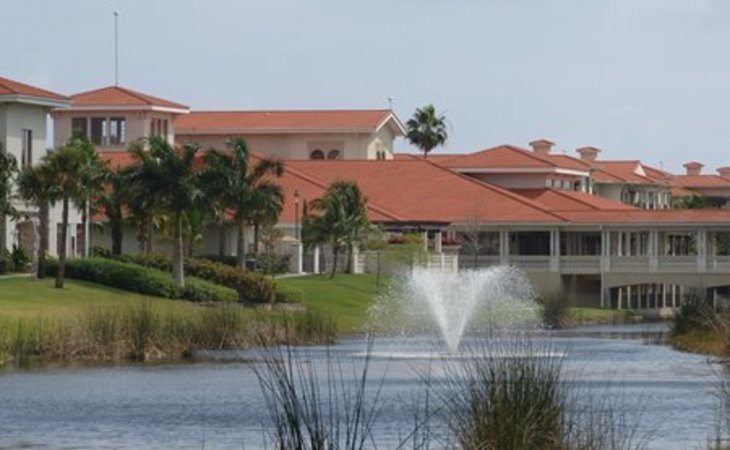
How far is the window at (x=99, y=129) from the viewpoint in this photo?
109 metres

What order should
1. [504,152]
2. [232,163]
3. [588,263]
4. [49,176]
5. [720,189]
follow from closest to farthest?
[49,176]
[232,163]
[588,263]
[504,152]
[720,189]

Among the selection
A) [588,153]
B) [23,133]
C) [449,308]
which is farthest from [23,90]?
[588,153]

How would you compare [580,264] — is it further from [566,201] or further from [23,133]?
[23,133]

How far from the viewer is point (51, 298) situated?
62.7 metres

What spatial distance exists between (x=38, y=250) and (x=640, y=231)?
49026mm

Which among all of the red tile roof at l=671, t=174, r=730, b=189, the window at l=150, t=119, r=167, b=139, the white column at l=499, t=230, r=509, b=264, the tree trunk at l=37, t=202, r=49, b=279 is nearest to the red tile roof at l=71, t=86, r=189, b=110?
the window at l=150, t=119, r=167, b=139

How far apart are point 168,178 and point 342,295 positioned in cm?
1109

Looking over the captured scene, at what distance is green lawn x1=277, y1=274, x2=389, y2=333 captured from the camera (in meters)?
72.4

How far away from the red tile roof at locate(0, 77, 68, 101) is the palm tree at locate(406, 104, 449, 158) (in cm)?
6919

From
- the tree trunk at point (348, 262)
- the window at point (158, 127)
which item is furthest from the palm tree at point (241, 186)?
the window at point (158, 127)

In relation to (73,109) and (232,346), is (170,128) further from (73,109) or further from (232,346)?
(232,346)

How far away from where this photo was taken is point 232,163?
80.2 meters

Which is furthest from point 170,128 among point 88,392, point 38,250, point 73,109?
point 88,392

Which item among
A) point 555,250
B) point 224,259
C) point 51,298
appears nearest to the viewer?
point 51,298
